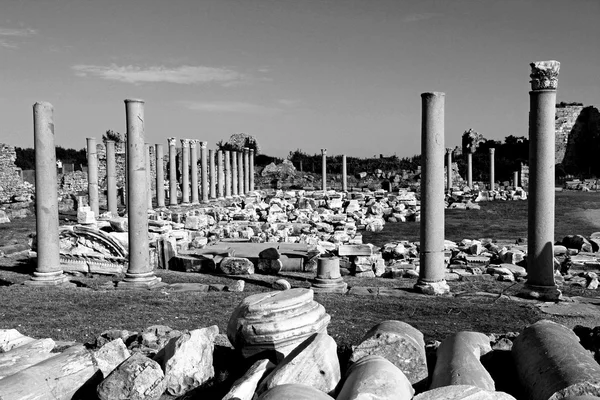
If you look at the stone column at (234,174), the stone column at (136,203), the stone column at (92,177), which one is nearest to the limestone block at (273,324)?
the stone column at (136,203)

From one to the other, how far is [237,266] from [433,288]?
178 inches

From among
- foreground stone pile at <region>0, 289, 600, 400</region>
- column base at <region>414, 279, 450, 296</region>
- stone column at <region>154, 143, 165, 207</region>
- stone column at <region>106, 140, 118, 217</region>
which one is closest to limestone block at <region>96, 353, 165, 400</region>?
foreground stone pile at <region>0, 289, 600, 400</region>

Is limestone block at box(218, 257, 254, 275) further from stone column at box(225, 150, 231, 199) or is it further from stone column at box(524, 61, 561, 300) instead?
stone column at box(225, 150, 231, 199)

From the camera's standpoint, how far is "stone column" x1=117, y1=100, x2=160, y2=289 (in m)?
11.5

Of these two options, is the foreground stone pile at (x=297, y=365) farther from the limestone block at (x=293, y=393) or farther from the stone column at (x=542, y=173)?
the stone column at (x=542, y=173)

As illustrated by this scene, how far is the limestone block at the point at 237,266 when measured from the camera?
1284 cm

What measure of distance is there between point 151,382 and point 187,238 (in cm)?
1187

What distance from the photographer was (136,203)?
11641 mm

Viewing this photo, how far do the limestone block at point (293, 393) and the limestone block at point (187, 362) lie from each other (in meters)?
1.77

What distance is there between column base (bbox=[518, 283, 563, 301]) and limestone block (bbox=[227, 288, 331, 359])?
5.43m

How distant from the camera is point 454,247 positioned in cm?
1670

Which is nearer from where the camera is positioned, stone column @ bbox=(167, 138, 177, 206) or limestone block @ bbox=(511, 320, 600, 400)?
limestone block @ bbox=(511, 320, 600, 400)

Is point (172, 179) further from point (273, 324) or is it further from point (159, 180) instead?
point (273, 324)

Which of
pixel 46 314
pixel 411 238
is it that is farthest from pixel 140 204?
pixel 411 238
